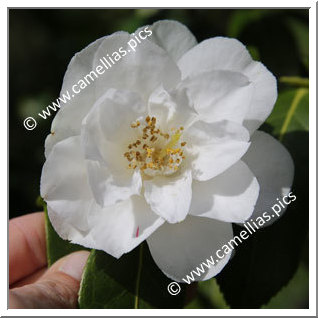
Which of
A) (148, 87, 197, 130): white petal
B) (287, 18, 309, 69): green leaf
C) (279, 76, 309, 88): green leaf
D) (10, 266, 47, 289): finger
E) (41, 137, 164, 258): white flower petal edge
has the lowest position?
(10, 266, 47, 289): finger

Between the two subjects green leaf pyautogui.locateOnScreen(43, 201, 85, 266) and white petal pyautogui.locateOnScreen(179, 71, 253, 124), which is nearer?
white petal pyautogui.locateOnScreen(179, 71, 253, 124)

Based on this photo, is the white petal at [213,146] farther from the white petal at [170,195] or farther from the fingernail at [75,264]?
the fingernail at [75,264]

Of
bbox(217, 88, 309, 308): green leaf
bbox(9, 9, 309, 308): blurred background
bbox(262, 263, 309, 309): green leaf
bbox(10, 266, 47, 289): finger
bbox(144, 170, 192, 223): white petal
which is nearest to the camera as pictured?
bbox(144, 170, 192, 223): white petal

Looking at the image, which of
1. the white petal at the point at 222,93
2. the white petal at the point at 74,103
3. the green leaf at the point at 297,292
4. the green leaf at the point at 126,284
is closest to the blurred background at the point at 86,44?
the green leaf at the point at 297,292

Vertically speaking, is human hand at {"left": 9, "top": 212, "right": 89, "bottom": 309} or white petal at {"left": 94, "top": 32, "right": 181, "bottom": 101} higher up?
white petal at {"left": 94, "top": 32, "right": 181, "bottom": 101}

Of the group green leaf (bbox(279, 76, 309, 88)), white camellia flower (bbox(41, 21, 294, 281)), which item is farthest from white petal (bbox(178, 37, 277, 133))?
green leaf (bbox(279, 76, 309, 88))

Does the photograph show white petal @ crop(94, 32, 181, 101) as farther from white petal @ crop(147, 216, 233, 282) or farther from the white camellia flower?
white petal @ crop(147, 216, 233, 282)

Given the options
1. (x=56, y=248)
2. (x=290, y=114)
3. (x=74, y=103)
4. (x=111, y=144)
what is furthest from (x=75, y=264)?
(x=290, y=114)
